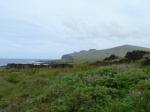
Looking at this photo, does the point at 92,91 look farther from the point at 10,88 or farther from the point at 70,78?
the point at 10,88

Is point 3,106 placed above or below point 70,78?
below

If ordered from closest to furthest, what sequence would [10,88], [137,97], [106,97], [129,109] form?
[129,109] < [137,97] < [106,97] < [10,88]

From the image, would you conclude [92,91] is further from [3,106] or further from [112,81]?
[3,106]

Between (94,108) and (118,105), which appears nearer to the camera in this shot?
(118,105)

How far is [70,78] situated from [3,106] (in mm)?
3727

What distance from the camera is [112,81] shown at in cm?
1141

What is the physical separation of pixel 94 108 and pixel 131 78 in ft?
10.9

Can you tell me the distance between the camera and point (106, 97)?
9.38 m

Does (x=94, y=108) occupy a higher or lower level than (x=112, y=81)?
lower

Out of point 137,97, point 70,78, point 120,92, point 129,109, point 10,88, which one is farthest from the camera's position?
point 10,88

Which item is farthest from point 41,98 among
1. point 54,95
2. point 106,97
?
point 106,97

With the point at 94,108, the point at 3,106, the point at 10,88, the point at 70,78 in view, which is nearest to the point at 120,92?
the point at 94,108

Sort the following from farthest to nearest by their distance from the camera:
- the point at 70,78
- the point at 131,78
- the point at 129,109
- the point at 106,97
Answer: the point at 70,78
the point at 131,78
the point at 106,97
the point at 129,109

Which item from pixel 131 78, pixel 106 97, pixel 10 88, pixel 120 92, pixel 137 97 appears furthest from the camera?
pixel 10 88
